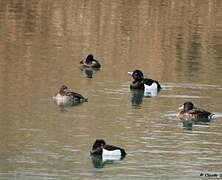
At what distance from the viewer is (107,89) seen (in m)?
25.7

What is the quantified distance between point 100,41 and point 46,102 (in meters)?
11.9

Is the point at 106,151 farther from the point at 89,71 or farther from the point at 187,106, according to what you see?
the point at 89,71

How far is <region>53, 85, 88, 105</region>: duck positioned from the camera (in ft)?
78.4

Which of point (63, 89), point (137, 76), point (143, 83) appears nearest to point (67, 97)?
point (63, 89)

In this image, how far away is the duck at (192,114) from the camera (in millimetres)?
22500

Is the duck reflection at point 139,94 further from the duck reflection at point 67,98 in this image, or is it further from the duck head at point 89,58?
the duck head at point 89,58

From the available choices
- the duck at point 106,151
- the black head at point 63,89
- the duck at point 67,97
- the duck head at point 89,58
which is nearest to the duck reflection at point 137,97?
the duck at point 67,97

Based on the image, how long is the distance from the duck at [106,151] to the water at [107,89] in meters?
0.17

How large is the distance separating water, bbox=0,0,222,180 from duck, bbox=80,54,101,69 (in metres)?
0.26

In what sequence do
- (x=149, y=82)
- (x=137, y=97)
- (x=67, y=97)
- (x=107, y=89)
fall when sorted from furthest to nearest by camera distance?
(x=149, y=82), (x=107, y=89), (x=137, y=97), (x=67, y=97)

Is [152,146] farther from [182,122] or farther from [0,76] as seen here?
[0,76]

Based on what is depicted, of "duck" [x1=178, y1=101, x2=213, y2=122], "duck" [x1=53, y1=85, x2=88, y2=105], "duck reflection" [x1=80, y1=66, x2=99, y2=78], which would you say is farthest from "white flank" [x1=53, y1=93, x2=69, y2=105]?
"duck reflection" [x1=80, y1=66, x2=99, y2=78]

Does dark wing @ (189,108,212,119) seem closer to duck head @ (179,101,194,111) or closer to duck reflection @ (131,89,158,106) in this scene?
duck head @ (179,101,194,111)

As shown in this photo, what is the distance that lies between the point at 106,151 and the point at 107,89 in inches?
274
